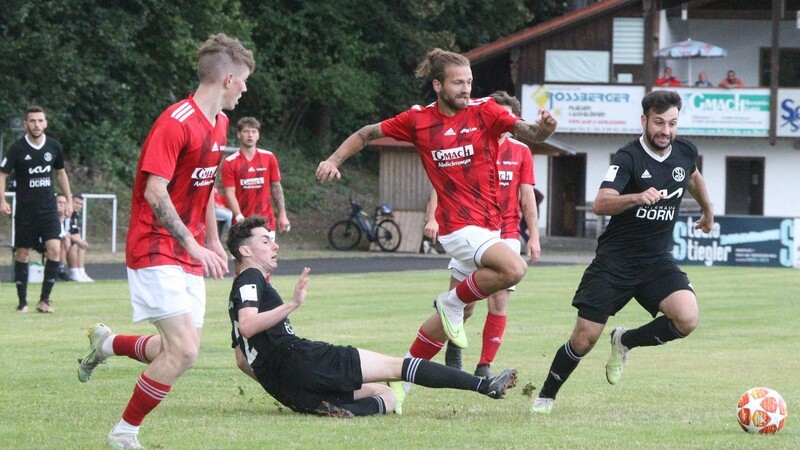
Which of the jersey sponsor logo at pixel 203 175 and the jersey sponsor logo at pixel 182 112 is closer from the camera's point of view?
the jersey sponsor logo at pixel 182 112

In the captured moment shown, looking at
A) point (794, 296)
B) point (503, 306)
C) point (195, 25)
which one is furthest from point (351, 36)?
point (503, 306)

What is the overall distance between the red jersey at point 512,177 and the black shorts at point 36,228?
6.51 metres

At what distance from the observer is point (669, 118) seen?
28.1 ft

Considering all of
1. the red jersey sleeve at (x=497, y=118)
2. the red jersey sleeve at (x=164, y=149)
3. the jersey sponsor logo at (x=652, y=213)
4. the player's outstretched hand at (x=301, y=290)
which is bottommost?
the player's outstretched hand at (x=301, y=290)

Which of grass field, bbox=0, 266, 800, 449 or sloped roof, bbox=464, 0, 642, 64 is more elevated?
sloped roof, bbox=464, 0, 642, 64

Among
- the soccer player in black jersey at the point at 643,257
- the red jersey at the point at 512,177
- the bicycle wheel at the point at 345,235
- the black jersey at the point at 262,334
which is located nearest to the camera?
the black jersey at the point at 262,334

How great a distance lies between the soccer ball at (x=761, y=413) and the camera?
25.3ft

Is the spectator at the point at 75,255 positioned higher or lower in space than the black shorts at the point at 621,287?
lower

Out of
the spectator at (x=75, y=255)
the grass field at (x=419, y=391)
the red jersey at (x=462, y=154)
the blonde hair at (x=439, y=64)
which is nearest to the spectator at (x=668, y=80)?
the grass field at (x=419, y=391)

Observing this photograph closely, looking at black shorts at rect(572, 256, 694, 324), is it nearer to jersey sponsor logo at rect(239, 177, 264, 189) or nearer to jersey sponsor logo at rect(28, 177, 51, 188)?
jersey sponsor logo at rect(239, 177, 264, 189)

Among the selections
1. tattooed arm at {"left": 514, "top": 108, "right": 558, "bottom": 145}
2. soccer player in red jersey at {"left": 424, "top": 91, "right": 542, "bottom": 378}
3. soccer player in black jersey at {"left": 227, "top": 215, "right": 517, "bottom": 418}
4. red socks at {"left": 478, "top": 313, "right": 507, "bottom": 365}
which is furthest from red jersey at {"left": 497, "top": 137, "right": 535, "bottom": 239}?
soccer player in black jersey at {"left": 227, "top": 215, "right": 517, "bottom": 418}

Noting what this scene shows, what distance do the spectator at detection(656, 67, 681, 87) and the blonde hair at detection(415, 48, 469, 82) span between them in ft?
109

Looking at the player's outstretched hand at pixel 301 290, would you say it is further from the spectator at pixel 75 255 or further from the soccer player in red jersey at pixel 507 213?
the spectator at pixel 75 255

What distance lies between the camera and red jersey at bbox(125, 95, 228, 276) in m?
6.89
